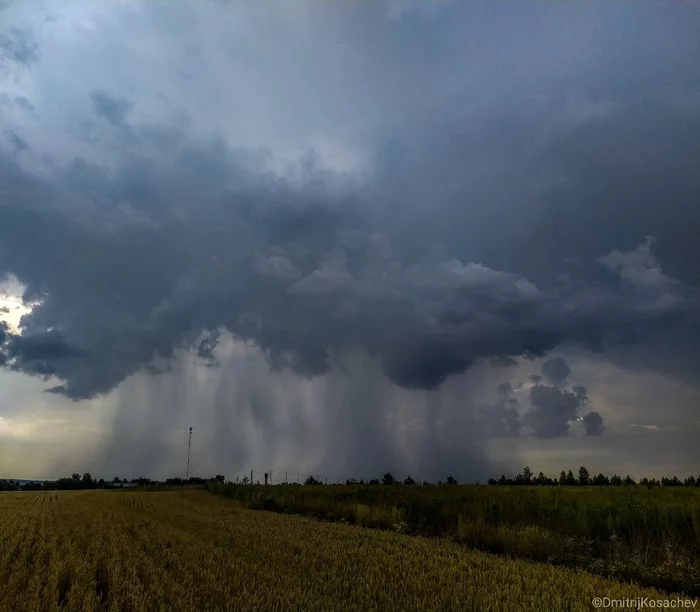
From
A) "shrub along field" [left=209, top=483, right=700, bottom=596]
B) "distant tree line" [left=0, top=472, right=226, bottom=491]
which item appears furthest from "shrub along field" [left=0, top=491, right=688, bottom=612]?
"distant tree line" [left=0, top=472, right=226, bottom=491]

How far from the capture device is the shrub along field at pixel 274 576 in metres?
7.98

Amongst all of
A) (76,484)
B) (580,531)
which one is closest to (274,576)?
(580,531)

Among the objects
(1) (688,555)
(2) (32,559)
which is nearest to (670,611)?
(1) (688,555)

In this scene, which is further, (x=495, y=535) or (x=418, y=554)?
(x=495, y=535)

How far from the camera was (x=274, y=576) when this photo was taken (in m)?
9.62

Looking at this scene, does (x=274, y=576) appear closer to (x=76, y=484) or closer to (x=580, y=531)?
(x=580, y=531)

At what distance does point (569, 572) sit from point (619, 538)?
189 inches

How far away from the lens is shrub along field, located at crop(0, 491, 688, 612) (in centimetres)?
798

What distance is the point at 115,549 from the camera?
41.9 ft

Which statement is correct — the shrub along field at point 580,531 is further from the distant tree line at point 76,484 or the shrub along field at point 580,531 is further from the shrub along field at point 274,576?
the distant tree line at point 76,484

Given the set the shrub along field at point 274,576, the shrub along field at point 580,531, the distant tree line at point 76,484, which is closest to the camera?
the shrub along field at point 274,576

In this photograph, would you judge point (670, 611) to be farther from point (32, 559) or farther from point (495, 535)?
point (32, 559)

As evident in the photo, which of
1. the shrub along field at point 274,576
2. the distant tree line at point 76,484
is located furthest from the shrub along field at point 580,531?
the distant tree line at point 76,484

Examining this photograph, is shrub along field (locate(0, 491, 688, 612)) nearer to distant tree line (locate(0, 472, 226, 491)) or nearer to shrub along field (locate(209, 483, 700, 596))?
shrub along field (locate(209, 483, 700, 596))
